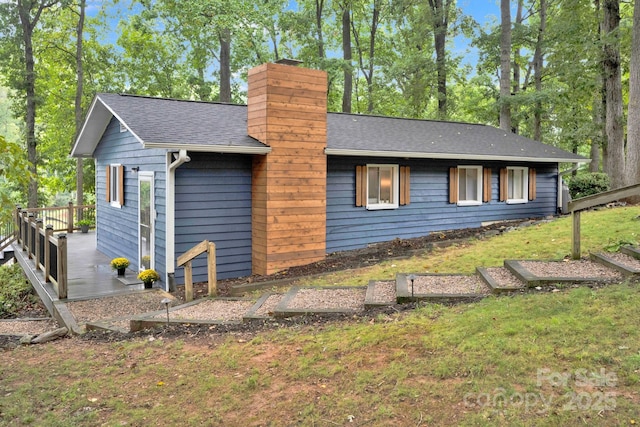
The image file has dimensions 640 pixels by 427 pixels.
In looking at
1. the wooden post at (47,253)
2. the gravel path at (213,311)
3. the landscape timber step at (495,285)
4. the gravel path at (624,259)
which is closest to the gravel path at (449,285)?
the landscape timber step at (495,285)

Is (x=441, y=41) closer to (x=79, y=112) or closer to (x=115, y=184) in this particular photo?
(x=79, y=112)

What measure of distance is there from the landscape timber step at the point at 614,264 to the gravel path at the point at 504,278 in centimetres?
114

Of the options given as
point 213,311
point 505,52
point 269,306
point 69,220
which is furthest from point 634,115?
point 69,220

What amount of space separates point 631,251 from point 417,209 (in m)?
6.04

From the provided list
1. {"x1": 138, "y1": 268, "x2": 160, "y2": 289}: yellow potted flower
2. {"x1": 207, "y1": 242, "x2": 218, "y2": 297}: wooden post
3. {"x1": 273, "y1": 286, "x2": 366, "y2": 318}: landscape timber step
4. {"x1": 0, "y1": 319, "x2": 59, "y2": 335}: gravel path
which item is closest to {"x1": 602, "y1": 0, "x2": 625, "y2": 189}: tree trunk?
{"x1": 273, "y1": 286, "x2": 366, "y2": 318}: landscape timber step

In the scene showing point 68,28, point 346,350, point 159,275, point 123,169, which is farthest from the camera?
point 68,28

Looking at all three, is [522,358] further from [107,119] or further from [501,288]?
[107,119]

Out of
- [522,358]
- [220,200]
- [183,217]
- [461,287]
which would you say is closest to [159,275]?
[183,217]

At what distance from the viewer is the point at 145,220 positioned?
955 cm

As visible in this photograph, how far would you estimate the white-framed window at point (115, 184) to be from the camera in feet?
35.6

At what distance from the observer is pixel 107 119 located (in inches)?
461

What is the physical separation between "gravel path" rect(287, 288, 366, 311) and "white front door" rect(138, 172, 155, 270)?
387cm

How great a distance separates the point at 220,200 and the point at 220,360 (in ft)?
16.8

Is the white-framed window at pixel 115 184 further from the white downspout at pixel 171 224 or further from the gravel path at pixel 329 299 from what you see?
the gravel path at pixel 329 299
